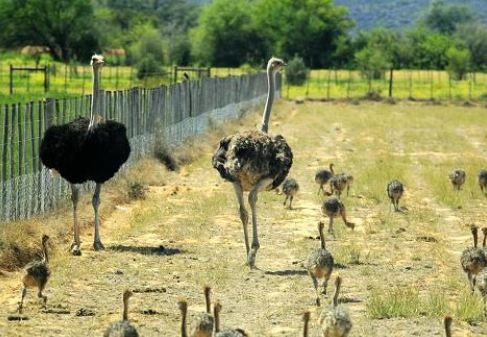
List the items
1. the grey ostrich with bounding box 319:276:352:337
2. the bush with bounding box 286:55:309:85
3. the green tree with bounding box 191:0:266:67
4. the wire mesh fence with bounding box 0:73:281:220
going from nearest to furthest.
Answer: the grey ostrich with bounding box 319:276:352:337 < the wire mesh fence with bounding box 0:73:281:220 < the bush with bounding box 286:55:309:85 < the green tree with bounding box 191:0:266:67

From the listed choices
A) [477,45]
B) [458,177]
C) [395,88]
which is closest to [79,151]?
[458,177]

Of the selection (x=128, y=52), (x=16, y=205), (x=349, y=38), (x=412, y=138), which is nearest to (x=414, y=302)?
(x=16, y=205)

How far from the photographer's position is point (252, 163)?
12391mm

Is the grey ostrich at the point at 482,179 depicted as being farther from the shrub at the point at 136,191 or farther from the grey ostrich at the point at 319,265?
the grey ostrich at the point at 319,265

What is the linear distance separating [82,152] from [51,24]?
235 ft

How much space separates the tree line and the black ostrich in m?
60.5

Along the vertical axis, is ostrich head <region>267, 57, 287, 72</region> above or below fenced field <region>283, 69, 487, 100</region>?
above

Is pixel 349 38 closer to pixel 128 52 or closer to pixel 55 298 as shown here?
pixel 128 52

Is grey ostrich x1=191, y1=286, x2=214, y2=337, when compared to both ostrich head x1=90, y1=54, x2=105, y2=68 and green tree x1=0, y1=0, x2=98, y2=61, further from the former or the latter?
green tree x1=0, y1=0, x2=98, y2=61

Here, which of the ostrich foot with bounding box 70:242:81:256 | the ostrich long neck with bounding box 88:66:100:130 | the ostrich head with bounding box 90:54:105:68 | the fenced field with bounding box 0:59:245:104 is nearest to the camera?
the ostrich foot with bounding box 70:242:81:256

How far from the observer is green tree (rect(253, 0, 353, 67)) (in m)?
87.7

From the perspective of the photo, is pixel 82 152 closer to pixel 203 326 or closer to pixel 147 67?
pixel 203 326

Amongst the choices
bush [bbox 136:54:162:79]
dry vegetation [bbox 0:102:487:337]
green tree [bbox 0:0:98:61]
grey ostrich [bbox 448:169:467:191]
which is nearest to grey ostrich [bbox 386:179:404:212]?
dry vegetation [bbox 0:102:487:337]

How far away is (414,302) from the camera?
10.3m
